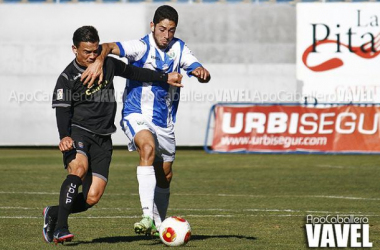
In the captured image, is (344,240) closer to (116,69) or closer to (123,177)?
(116,69)

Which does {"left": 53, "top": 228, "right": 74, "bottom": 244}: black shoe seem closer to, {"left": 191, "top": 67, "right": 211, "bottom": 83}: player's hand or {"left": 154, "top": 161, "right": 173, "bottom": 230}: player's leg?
{"left": 154, "top": 161, "right": 173, "bottom": 230}: player's leg

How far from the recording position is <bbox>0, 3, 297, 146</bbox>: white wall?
27.5m

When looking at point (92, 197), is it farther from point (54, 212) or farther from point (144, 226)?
point (144, 226)

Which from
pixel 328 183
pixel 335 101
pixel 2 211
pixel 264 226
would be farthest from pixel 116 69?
pixel 335 101

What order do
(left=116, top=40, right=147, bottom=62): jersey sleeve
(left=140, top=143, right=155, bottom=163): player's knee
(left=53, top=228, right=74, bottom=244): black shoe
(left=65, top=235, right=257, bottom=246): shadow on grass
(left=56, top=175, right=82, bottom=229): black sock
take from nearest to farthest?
1. (left=53, top=228, right=74, bottom=244): black shoe
2. (left=56, top=175, right=82, bottom=229): black sock
3. (left=65, top=235, right=257, bottom=246): shadow on grass
4. (left=140, top=143, right=155, bottom=163): player's knee
5. (left=116, top=40, right=147, bottom=62): jersey sleeve

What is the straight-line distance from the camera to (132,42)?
980 cm

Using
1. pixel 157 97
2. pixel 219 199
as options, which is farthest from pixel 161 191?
pixel 219 199

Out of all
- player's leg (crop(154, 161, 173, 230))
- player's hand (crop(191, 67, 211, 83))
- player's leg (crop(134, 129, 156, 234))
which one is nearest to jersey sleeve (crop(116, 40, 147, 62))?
player's hand (crop(191, 67, 211, 83))

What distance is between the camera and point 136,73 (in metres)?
9.32

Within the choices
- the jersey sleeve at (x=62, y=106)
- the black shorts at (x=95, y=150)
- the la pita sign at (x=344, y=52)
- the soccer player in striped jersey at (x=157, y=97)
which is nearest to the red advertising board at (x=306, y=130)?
the la pita sign at (x=344, y=52)

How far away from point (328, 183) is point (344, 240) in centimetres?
783

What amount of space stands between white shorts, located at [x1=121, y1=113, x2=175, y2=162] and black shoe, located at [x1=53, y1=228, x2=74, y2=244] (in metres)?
1.57

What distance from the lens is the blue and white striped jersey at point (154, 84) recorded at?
9805 millimetres

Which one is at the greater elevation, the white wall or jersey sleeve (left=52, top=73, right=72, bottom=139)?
the white wall
